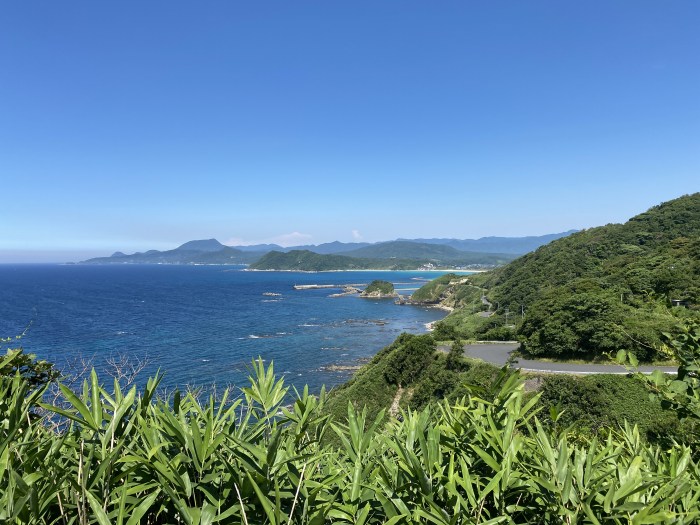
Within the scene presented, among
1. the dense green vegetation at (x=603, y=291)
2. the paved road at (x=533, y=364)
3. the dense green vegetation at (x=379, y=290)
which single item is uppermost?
the dense green vegetation at (x=603, y=291)

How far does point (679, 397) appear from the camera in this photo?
2.77 metres

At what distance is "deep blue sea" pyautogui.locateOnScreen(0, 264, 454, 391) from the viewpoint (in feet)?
104

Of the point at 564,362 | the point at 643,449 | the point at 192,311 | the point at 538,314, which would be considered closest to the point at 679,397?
the point at 643,449

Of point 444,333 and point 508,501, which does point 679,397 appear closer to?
point 508,501

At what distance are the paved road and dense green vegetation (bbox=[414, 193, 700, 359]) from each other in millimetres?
1032

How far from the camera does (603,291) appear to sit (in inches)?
1175

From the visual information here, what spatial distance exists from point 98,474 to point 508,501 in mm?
1792

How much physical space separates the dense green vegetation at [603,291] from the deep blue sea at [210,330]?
523 inches

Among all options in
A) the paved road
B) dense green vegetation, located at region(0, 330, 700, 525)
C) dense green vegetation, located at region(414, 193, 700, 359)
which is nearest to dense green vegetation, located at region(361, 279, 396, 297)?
dense green vegetation, located at region(414, 193, 700, 359)

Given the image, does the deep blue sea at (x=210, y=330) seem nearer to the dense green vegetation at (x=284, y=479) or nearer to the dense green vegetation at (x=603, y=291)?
the dense green vegetation at (x=603, y=291)

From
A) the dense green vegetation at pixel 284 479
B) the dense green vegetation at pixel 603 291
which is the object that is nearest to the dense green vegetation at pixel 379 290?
the dense green vegetation at pixel 603 291

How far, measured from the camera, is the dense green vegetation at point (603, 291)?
845 inches

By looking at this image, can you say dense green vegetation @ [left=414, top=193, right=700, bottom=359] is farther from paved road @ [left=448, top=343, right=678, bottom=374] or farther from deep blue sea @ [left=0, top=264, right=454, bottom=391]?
deep blue sea @ [left=0, top=264, right=454, bottom=391]

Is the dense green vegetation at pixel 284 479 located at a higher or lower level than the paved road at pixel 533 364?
higher
